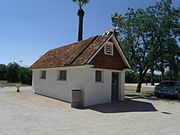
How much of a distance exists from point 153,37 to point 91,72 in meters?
12.1

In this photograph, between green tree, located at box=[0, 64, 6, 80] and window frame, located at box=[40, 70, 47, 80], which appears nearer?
window frame, located at box=[40, 70, 47, 80]

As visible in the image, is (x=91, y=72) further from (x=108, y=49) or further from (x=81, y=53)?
(x=108, y=49)

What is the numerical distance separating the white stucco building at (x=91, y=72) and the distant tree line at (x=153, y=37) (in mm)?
7438

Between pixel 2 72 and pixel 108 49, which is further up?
pixel 108 49

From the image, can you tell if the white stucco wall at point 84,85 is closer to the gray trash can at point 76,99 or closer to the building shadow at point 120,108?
the gray trash can at point 76,99

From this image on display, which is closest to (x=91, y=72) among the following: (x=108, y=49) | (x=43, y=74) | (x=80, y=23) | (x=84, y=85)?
(x=84, y=85)

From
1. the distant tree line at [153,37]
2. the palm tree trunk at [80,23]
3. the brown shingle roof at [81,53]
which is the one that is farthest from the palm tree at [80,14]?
the brown shingle roof at [81,53]

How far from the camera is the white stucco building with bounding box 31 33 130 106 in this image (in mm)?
18203

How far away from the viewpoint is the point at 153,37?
2783 cm

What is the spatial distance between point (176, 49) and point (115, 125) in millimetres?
17595

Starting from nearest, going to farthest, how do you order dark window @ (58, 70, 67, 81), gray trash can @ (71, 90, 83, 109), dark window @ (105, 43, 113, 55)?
gray trash can @ (71, 90, 83, 109)
dark window @ (105, 43, 113, 55)
dark window @ (58, 70, 67, 81)

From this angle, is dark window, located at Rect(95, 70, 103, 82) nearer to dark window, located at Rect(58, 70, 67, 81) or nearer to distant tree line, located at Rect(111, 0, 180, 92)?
dark window, located at Rect(58, 70, 67, 81)

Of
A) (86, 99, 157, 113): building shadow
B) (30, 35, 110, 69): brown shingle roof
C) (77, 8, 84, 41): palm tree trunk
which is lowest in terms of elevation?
(86, 99, 157, 113): building shadow

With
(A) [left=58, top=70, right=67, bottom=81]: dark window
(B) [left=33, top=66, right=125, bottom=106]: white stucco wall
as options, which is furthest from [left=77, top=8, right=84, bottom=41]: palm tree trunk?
(A) [left=58, top=70, right=67, bottom=81]: dark window
